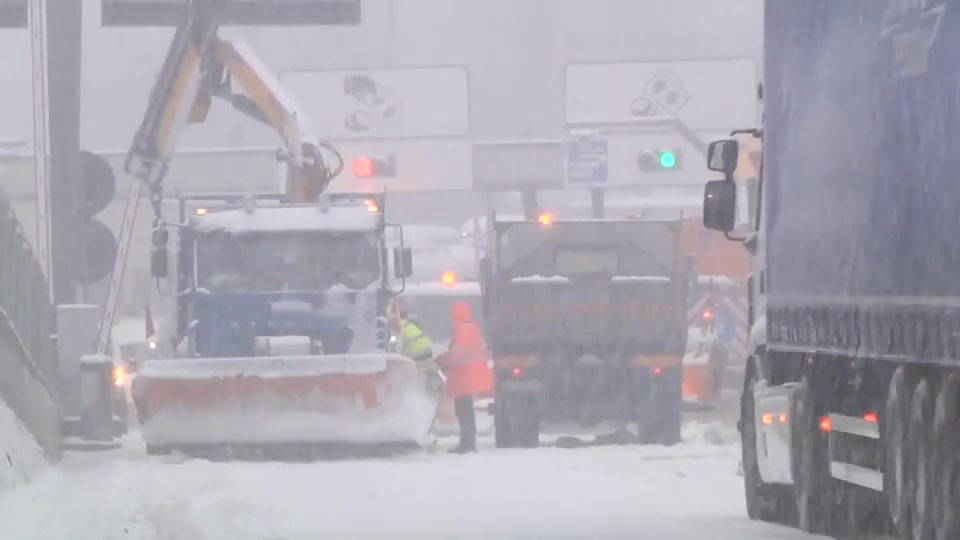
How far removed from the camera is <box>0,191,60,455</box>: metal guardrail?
52.9 feet

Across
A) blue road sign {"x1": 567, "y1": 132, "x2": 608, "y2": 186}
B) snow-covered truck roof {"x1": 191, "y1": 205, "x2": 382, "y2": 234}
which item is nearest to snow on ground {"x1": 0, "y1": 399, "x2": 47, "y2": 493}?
snow-covered truck roof {"x1": 191, "y1": 205, "x2": 382, "y2": 234}

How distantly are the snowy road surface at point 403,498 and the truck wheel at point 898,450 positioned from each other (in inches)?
52.5

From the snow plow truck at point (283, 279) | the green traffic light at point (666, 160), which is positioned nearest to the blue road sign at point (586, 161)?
the green traffic light at point (666, 160)

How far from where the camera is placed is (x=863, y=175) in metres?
10.3

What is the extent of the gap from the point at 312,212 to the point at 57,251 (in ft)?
9.02

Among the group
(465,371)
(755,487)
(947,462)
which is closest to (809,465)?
(755,487)

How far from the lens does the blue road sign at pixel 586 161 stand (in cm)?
3888

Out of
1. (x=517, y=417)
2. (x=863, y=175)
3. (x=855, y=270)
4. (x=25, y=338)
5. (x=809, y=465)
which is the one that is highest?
(x=863, y=175)

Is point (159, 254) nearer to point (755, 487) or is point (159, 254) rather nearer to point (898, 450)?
point (755, 487)

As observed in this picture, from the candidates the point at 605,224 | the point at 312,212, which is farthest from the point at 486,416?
the point at 312,212

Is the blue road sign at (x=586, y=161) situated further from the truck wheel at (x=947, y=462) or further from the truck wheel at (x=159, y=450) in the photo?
the truck wheel at (x=947, y=462)

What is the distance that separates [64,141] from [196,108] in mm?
2506

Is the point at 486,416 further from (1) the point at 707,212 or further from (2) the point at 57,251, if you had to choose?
(1) the point at 707,212

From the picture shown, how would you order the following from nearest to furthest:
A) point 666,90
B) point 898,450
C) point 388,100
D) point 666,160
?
point 898,450, point 666,160, point 388,100, point 666,90
